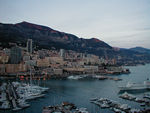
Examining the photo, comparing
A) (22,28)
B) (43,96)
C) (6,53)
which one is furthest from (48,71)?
(22,28)

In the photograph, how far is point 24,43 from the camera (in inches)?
1240

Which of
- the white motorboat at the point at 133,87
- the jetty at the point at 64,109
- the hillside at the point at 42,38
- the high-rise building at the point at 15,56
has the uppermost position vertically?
the hillside at the point at 42,38

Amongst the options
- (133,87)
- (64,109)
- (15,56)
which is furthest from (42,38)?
(64,109)

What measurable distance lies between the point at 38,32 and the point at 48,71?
76.7 feet

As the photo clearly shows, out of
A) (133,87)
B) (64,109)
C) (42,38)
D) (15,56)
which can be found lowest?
(64,109)

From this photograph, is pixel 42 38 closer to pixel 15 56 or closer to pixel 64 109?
pixel 15 56

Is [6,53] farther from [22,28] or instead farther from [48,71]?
[22,28]

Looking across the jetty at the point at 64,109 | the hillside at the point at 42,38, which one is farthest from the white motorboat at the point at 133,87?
the hillside at the point at 42,38

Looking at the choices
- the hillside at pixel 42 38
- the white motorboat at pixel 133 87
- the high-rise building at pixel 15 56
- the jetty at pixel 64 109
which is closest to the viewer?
the jetty at pixel 64 109

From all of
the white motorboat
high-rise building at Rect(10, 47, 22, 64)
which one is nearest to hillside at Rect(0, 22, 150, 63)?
high-rise building at Rect(10, 47, 22, 64)

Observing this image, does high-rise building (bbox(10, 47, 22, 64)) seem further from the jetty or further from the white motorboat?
the jetty

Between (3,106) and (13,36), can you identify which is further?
(13,36)

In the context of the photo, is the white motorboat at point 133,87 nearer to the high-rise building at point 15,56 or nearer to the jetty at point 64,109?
the jetty at point 64,109

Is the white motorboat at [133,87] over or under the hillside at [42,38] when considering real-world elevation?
under
